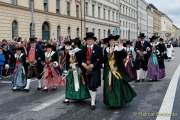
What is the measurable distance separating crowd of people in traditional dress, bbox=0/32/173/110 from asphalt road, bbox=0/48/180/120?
311mm

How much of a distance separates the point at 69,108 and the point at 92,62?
3.90 ft

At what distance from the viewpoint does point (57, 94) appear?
1284cm

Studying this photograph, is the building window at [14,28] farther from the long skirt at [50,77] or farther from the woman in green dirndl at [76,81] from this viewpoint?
the woman in green dirndl at [76,81]

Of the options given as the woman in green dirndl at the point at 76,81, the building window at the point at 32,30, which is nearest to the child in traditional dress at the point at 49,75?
the woman in green dirndl at the point at 76,81

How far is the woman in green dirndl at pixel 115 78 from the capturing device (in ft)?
32.2

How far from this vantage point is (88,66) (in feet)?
33.6

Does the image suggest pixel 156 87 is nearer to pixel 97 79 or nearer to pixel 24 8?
pixel 97 79

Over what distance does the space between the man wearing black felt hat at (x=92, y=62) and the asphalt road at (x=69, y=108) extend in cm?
53

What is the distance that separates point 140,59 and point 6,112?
7278 mm

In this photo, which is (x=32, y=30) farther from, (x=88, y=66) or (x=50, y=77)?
(x=88, y=66)

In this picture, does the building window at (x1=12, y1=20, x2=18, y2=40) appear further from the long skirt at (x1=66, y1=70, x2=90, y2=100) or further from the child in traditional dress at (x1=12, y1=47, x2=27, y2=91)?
the long skirt at (x1=66, y1=70, x2=90, y2=100)

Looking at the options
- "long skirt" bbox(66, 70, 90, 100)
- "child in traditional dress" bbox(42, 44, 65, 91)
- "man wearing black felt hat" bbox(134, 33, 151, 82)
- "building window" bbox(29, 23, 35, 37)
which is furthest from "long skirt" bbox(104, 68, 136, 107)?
"building window" bbox(29, 23, 35, 37)

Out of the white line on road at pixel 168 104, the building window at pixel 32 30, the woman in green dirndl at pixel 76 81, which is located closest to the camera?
the white line on road at pixel 168 104

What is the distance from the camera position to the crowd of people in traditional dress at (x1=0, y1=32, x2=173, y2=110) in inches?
393
